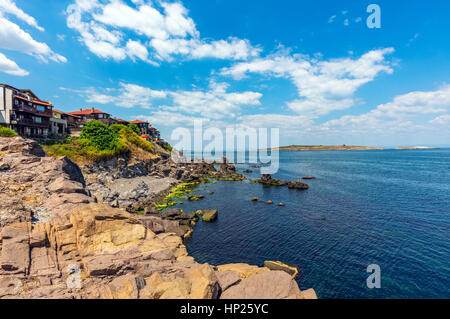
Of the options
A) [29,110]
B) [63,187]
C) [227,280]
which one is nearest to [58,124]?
[29,110]

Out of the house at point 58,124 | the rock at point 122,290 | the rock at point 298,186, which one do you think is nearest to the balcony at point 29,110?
the house at point 58,124

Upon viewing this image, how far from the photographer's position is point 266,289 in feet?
44.7

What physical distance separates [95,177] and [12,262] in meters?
44.9

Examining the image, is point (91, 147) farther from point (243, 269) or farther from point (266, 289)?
point (266, 289)

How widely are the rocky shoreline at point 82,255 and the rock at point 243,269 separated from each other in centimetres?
11

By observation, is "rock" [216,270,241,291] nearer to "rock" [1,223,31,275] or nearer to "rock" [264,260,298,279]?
"rock" [264,260,298,279]

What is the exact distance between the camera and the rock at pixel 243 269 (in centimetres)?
1974

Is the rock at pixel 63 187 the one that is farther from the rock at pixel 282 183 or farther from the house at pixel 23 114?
the rock at pixel 282 183

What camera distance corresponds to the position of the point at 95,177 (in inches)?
2119

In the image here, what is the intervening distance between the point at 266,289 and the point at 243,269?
8210mm

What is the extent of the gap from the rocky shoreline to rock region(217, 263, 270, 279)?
0.11 meters

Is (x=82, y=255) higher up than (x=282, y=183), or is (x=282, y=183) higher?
(x=82, y=255)

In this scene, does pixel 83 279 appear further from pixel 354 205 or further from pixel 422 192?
pixel 422 192
